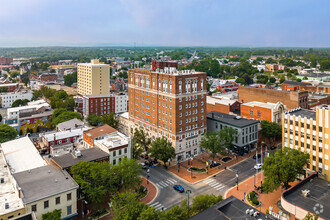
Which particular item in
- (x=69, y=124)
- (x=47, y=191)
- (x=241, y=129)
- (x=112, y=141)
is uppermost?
(x=241, y=129)

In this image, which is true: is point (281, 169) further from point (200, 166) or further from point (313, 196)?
point (200, 166)

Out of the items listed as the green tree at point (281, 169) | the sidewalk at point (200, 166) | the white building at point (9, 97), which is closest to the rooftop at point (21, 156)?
the sidewalk at point (200, 166)

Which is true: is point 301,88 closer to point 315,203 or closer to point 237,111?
point 237,111

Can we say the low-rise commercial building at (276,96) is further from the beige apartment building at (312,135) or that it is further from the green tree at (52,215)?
the green tree at (52,215)

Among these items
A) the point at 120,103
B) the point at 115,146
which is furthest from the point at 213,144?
the point at 120,103

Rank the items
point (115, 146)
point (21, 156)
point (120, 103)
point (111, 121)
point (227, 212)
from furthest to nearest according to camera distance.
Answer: point (120, 103) → point (111, 121) → point (21, 156) → point (115, 146) → point (227, 212)

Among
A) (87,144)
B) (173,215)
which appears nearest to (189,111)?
(87,144)
